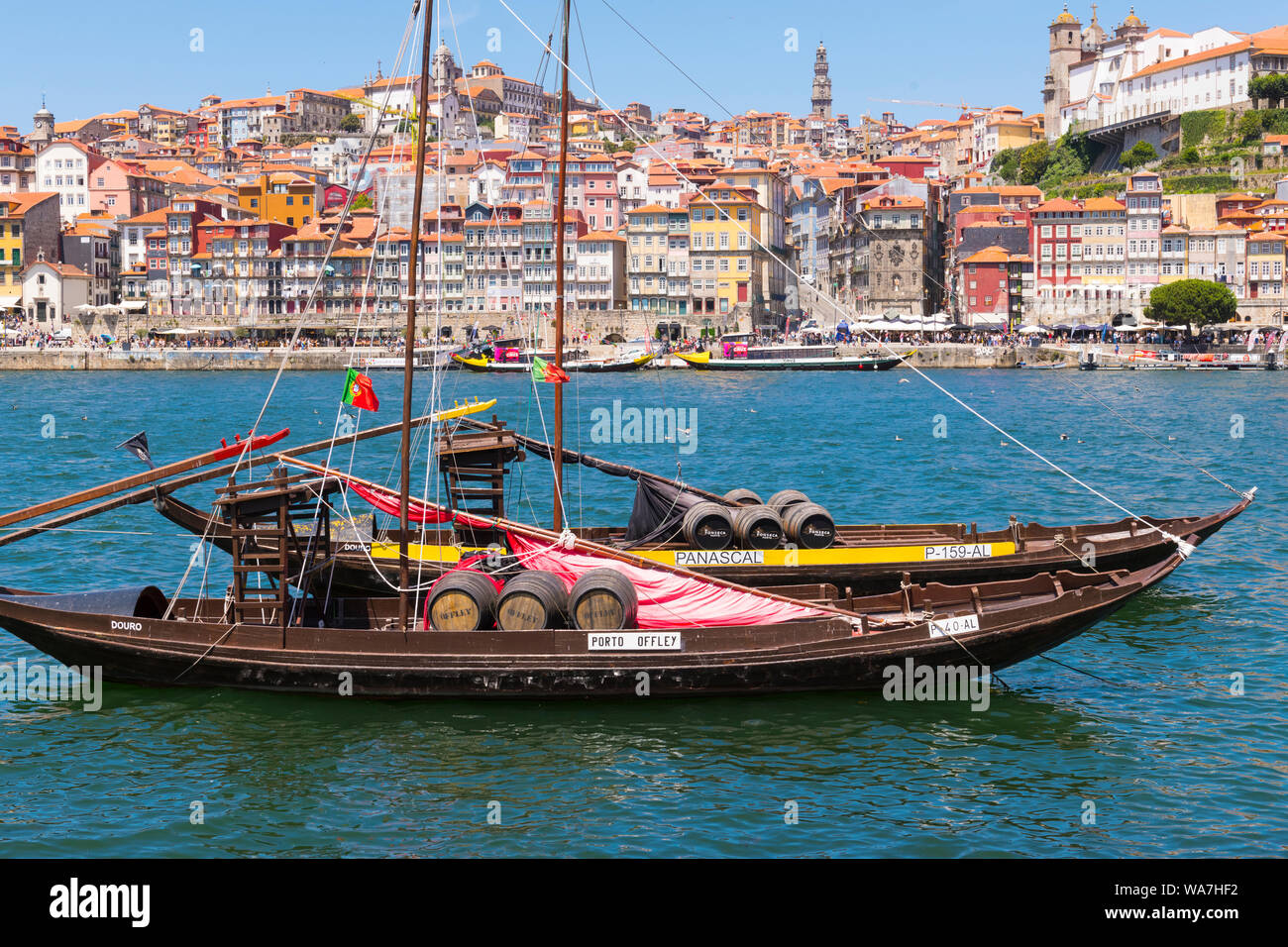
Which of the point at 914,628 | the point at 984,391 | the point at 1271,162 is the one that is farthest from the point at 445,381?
the point at 914,628

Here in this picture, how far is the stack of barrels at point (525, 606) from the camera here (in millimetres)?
16969

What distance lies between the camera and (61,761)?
50.4 feet

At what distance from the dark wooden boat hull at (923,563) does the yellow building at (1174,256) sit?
98.2 metres

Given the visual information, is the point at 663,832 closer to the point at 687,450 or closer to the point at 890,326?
the point at 687,450

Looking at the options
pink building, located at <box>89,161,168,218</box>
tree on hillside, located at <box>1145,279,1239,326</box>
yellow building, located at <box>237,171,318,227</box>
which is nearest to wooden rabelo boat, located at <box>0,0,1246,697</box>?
tree on hillside, located at <box>1145,279,1239,326</box>

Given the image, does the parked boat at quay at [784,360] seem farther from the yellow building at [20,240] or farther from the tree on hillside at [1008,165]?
the yellow building at [20,240]

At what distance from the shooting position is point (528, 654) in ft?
54.7

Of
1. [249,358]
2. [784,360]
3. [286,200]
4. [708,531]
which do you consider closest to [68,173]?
[286,200]

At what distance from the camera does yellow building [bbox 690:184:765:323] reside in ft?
391

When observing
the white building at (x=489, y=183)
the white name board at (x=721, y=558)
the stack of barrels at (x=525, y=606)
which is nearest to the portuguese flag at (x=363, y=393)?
the stack of barrels at (x=525, y=606)

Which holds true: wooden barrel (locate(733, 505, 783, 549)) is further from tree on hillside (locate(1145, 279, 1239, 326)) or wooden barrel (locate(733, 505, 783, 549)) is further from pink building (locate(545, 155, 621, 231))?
pink building (locate(545, 155, 621, 231))

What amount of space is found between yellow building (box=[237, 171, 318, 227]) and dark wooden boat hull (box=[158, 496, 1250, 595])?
122m
